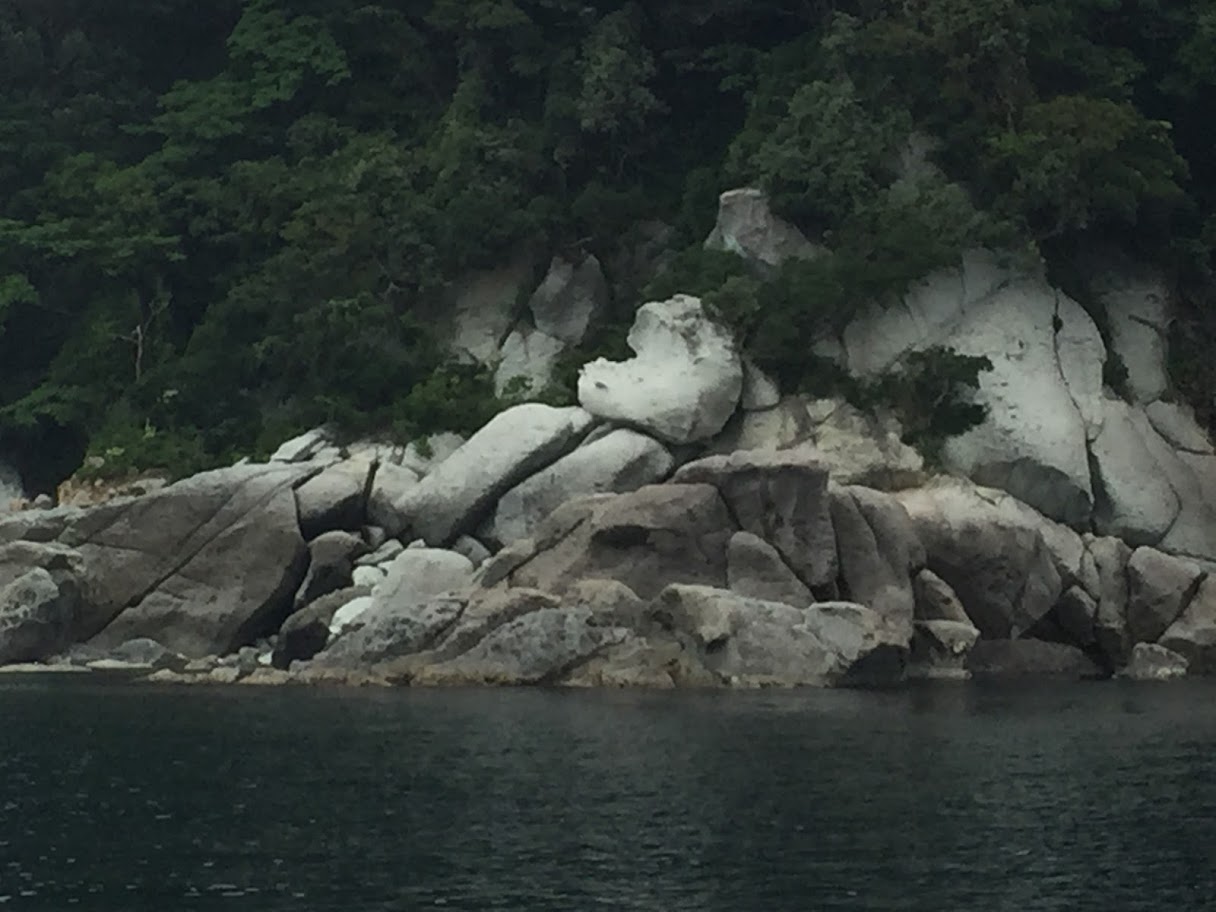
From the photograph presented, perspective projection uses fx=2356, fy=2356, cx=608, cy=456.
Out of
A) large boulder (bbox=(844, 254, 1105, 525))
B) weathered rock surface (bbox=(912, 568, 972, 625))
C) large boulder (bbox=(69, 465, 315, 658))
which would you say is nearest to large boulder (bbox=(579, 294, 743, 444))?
large boulder (bbox=(844, 254, 1105, 525))

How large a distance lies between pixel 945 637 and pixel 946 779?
59.0 feet

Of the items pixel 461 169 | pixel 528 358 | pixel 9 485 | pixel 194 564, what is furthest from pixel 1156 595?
pixel 9 485

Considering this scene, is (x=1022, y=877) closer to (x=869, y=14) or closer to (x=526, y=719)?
(x=526, y=719)

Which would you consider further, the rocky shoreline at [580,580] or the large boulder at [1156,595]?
the large boulder at [1156,595]

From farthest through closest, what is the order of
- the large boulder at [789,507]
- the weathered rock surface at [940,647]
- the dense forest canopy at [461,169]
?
the dense forest canopy at [461,169]
the weathered rock surface at [940,647]
the large boulder at [789,507]

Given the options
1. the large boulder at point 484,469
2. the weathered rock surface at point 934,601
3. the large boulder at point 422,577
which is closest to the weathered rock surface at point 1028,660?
the weathered rock surface at point 934,601

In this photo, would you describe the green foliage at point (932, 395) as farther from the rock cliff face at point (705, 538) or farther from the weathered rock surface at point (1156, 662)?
the weathered rock surface at point (1156, 662)

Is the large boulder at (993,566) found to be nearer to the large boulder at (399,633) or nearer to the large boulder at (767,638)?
the large boulder at (767,638)

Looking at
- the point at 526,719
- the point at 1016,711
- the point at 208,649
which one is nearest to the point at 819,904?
A: the point at 526,719

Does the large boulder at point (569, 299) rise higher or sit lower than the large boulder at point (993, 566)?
higher

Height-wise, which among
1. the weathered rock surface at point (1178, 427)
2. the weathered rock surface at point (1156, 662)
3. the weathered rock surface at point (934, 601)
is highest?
the weathered rock surface at point (1178, 427)

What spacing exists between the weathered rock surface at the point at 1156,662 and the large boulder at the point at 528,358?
55.7 ft

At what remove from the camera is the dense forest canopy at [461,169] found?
59.1 meters

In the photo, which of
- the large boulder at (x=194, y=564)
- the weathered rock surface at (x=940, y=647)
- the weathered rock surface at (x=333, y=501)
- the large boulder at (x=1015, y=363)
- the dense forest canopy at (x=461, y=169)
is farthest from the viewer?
the dense forest canopy at (x=461, y=169)
